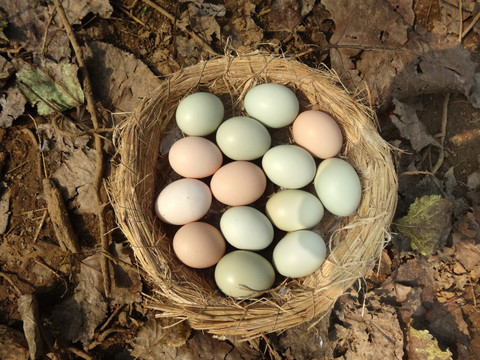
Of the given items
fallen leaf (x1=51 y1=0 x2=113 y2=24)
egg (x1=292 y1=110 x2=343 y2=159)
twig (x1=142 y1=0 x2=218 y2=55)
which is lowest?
egg (x1=292 y1=110 x2=343 y2=159)

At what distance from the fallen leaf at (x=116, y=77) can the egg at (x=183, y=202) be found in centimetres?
67

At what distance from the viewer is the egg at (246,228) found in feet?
6.10

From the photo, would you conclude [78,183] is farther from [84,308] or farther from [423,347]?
[423,347]

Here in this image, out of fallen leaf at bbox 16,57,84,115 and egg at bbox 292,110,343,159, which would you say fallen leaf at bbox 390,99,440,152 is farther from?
fallen leaf at bbox 16,57,84,115

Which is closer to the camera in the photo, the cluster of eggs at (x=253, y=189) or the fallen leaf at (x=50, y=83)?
the cluster of eggs at (x=253, y=189)

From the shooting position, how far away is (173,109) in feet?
6.89

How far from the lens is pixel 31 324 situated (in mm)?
1976

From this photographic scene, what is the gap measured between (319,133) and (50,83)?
1.46 meters

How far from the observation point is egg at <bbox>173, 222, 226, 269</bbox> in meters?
1.84

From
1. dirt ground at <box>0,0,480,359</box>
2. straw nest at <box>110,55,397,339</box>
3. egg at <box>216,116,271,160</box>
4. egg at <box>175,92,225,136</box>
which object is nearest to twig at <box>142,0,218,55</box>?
dirt ground at <box>0,0,480,359</box>

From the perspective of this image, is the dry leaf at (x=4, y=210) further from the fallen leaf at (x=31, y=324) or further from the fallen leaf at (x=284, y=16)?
the fallen leaf at (x=284, y=16)

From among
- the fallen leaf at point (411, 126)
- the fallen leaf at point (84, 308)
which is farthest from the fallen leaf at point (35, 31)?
the fallen leaf at point (411, 126)

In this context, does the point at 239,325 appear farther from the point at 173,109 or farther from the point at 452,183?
the point at 452,183

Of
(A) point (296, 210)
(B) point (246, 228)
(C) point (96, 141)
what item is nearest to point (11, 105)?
(C) point (96, 141)
